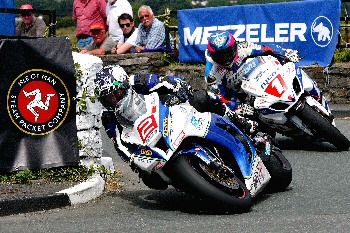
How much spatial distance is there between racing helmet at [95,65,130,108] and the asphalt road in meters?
1.00

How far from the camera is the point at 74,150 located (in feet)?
31.1

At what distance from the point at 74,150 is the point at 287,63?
333 centimetres

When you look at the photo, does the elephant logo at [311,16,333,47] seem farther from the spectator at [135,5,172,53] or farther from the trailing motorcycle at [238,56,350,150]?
the trailing motorcycle at [238,56,350,150]

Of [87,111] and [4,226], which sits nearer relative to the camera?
[4,226]

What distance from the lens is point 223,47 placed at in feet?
34.8

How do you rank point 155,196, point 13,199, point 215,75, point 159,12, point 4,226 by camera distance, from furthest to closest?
point 159,12, point 215,75, point 155,196, point 13,199, point 4,226

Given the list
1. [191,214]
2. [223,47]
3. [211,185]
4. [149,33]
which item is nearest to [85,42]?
[149,33]

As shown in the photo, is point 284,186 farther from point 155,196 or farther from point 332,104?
point 332,104

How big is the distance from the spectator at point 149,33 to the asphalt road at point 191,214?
20.8ft

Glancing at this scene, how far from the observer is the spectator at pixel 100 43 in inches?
627

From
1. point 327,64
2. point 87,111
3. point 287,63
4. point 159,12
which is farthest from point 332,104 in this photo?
point 87,111

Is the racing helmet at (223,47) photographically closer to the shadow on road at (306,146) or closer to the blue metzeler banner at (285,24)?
the shadow on road at (306,146)

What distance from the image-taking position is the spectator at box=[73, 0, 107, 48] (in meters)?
16.4

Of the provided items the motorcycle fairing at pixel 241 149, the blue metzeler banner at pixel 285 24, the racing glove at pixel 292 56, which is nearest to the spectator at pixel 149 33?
the blue metzeler banner at pixel 285 24
